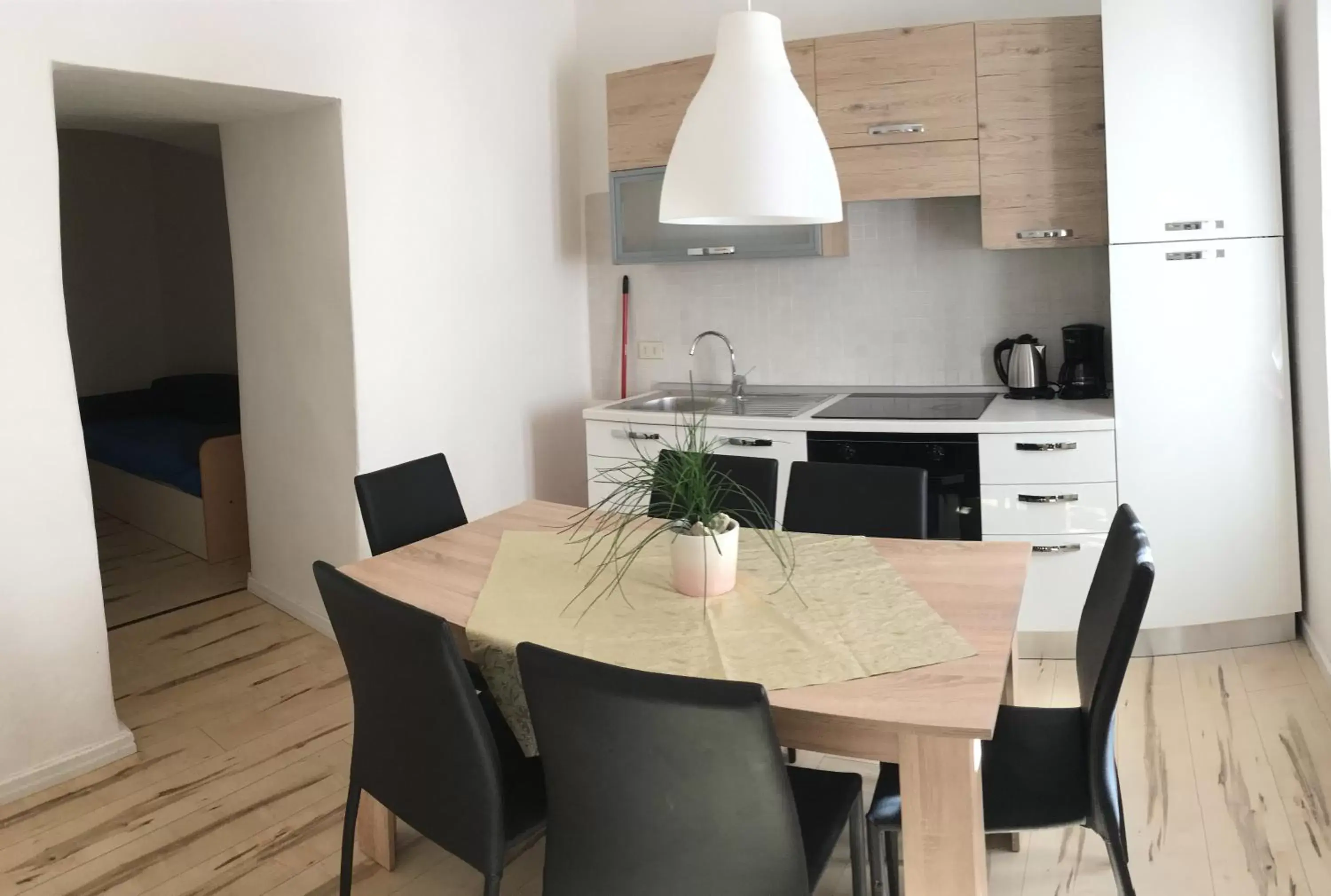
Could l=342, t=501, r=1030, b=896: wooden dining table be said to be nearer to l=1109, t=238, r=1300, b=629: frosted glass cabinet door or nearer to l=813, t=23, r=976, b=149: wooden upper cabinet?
Result: l=1109, t=238, r=1300, b=629: frosted glass cabinet door

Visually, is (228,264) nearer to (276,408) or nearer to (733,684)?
(276,408)

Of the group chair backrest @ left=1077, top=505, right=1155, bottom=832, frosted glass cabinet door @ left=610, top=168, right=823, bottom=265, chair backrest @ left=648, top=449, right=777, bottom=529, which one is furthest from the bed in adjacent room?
chair backrest @ left=1077, top=505, right=1155, bottom=832

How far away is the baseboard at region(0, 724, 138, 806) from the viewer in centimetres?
311

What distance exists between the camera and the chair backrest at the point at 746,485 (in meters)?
3.03

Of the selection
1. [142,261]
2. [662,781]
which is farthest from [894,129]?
[142,261]

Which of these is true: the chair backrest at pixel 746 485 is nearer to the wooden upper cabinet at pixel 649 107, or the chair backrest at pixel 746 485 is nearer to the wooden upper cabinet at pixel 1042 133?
the wooden upper cabinet at pixel 1042 133

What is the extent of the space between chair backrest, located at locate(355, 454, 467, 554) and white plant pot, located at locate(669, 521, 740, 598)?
98 centimetres

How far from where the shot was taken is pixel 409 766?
6.84 ft

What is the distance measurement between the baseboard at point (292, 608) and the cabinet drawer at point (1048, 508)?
2402mm

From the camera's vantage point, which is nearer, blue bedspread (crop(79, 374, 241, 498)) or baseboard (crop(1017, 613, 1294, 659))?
baseboard (crop(1017, 613, 1294, 659))

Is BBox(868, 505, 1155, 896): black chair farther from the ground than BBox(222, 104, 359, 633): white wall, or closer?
closer

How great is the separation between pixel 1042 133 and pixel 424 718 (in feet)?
9.36

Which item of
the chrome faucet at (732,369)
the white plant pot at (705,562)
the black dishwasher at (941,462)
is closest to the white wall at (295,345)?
the chrome faucet at (732,369)

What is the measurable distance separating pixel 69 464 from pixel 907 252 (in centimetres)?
304
